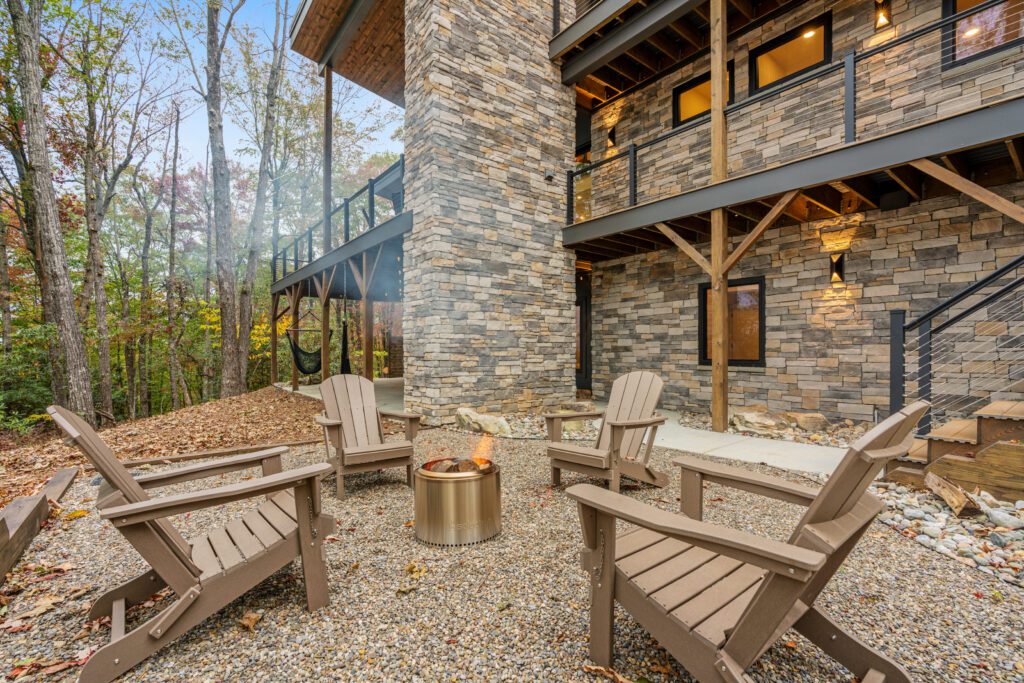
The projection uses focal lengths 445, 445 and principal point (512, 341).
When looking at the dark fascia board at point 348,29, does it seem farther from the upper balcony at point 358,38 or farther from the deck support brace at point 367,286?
the deck support brace at point 367,286

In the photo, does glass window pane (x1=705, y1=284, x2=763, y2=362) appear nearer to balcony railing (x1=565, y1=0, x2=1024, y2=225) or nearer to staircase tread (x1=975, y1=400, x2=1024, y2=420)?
balcony railing (x1=565, y1=0, x2=1024, y2=225)

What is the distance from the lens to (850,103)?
4.50 metres

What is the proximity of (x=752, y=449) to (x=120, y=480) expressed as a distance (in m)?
5.03

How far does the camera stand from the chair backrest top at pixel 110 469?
1.56 meters

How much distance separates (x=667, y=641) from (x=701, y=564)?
35 centimetres

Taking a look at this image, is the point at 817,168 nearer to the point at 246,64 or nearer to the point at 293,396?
the point at 293,396

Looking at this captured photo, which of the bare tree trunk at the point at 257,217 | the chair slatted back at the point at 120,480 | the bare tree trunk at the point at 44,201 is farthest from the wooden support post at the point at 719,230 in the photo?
the bare tree trunk at the point at 257,217

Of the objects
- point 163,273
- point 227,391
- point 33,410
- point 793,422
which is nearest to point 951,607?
point 793,422

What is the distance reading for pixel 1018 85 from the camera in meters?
4.66

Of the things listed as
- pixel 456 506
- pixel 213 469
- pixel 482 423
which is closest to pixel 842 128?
pixel 482 423

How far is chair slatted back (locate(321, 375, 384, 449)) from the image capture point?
3.63 m

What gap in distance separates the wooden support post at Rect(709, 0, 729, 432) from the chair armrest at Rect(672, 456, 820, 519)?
11.6 feet

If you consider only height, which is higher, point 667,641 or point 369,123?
point 369,123

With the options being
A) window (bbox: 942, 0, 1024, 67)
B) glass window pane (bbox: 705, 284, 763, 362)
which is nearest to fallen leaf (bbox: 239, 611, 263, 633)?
glass window pane (bbox: 705, 284, 763, 362)
